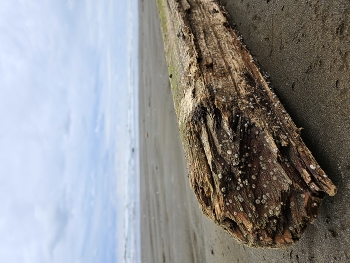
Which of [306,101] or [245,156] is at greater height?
[306,101]

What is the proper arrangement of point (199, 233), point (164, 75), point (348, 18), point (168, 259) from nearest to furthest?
point (348, 18) < point (199, 233) < point (168, 259) < point (164, 75)

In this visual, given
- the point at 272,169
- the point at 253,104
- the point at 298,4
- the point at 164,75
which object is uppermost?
the point at 298,4

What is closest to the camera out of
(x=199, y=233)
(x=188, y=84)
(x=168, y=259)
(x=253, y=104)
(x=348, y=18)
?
(x=348, y=18)

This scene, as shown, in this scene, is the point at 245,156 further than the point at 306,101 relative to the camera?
No

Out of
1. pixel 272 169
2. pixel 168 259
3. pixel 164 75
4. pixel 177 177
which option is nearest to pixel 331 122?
pixel 272 169

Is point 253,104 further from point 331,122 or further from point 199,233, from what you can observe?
point 199,233

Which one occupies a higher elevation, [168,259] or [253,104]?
[253,104]

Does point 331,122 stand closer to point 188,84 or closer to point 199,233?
point 188,84

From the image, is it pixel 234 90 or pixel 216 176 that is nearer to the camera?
pixel 216 176
